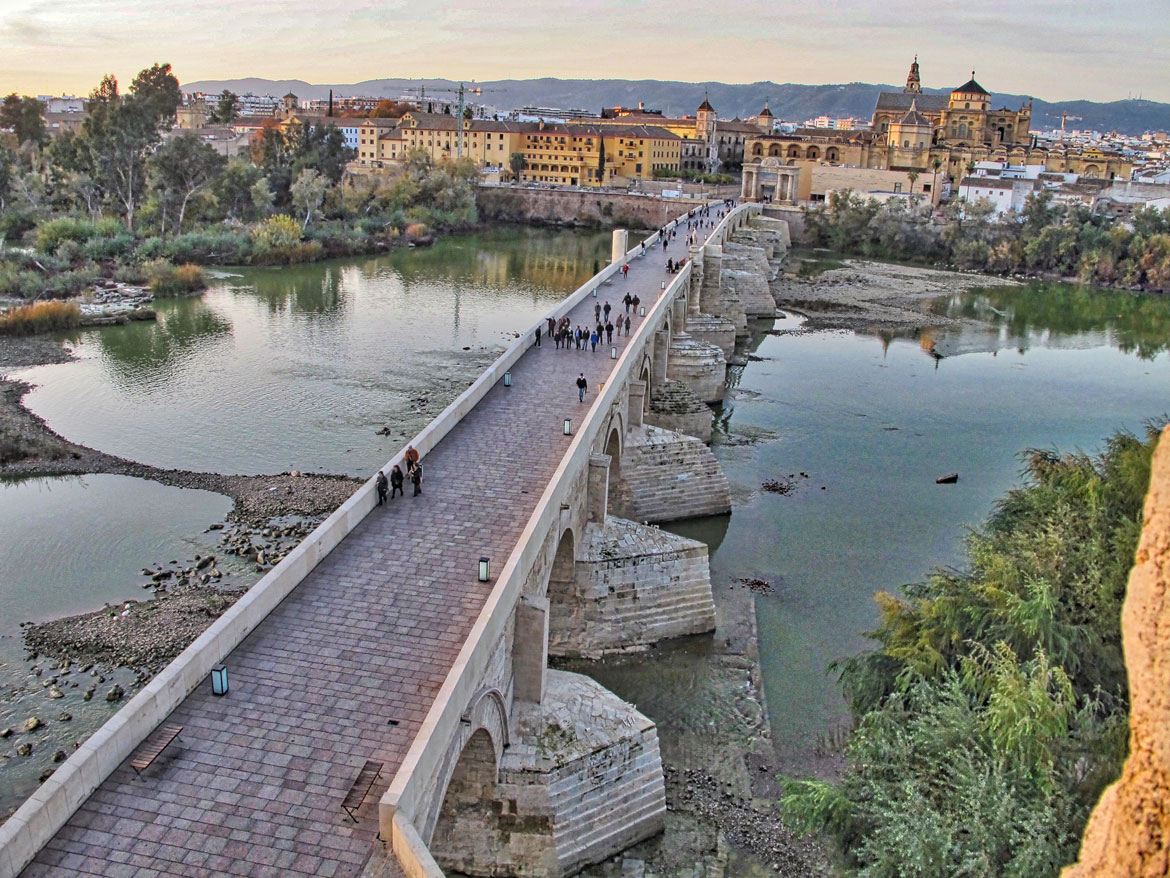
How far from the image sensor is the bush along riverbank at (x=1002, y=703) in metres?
8.63

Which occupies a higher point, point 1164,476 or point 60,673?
point 1164,476

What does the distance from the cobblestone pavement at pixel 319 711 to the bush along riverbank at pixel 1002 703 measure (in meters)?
4.41

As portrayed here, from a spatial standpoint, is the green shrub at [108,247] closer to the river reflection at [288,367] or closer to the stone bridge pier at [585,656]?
the river reflection at [288,367]

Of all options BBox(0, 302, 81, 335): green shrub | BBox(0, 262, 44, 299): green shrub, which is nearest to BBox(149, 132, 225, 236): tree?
BBox(0, 262, 44, 299): green shrub

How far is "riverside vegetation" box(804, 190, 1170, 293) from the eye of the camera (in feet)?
184

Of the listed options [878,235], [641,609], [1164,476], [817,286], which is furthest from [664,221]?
[1164,476]

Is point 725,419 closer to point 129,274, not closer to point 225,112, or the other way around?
point 129,274

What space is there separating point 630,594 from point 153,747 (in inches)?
327

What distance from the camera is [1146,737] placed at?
411 cm

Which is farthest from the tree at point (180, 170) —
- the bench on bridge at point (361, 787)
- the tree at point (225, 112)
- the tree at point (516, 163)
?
the tree at point (225, 112)

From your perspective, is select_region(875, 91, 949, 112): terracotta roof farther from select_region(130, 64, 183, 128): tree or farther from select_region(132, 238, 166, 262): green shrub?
select_region(132, 238, 166, 262): green shrub

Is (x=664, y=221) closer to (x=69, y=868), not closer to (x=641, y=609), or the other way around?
(x=641, y=609)

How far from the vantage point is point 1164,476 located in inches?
173

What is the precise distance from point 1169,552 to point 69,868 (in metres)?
7.11
